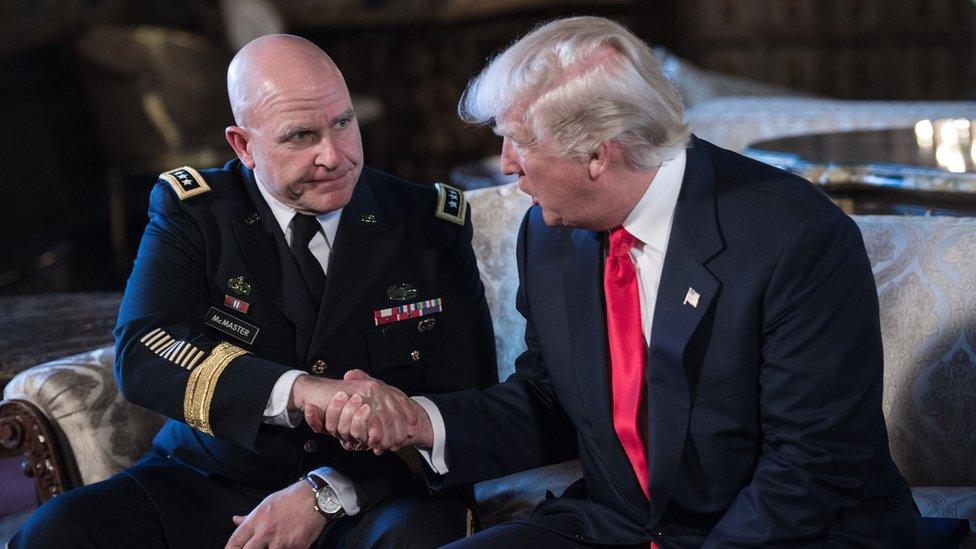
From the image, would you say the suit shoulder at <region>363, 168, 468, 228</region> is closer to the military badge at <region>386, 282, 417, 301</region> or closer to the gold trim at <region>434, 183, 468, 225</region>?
the gold trim at <region>434, 183, 468, 225</region>

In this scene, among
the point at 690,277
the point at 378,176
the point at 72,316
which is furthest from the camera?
the point at 72,316

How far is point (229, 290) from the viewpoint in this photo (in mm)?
1977

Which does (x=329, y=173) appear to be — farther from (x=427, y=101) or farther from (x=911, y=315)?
(x=427, y=101)

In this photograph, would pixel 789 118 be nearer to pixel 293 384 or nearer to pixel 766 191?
pixel 766 191

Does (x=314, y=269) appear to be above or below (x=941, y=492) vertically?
above

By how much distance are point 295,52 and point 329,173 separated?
203 millimetres

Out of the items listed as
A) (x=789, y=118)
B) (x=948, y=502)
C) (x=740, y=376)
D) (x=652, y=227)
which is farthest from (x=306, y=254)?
(x=789, y=118)

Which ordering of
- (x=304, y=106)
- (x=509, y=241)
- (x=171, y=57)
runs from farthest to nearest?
(x=171, y=57), (x=509, y=241), (x=304, y=106)

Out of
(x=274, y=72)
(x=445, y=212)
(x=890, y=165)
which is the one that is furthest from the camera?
(x=890, y=165)

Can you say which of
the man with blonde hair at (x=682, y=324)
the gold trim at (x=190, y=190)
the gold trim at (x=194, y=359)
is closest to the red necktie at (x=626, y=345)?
the man with blonde hair at (x=682, y=324)

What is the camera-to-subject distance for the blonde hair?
1514mm

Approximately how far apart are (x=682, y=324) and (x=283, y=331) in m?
0.74

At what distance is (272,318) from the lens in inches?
78.0

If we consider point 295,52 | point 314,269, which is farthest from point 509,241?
point 295,52
